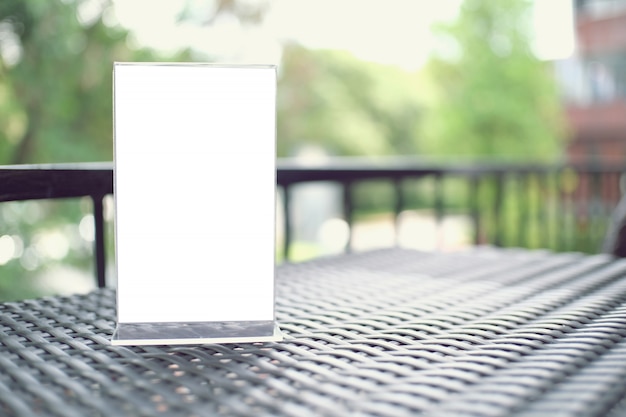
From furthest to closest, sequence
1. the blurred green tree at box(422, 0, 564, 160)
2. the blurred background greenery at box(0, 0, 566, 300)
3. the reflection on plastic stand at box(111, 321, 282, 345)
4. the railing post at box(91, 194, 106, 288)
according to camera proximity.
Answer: the blurred green tree at box(422, 0, 564, 160) → the blurred background greenery at box(0, 0, 566, 300) → the railing post at box(91, 194, 106, 288) → the reflection on plastic stand at box(111, 321, 282, 345)

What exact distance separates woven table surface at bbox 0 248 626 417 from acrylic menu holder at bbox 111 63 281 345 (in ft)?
0.12

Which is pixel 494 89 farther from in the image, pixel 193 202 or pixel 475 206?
pixel 193 202

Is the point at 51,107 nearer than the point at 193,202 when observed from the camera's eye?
No

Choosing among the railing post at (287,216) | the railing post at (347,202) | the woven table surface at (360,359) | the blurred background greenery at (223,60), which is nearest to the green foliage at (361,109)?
the blurred background greenery at (223,60)

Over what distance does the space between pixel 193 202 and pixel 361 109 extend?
17.4 meters

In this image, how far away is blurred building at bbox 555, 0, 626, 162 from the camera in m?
13.8

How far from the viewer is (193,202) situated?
2.17ft

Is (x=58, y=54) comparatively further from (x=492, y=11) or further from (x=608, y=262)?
(x=492, y=11)

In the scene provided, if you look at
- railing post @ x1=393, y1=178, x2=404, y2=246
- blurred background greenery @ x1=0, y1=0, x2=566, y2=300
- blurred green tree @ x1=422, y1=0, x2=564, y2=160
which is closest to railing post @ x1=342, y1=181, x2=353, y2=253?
railing post @ x1=393, y1=178, x2=404, y2=246

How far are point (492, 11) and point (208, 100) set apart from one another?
11.1 m

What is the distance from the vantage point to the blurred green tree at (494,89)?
10.9 m

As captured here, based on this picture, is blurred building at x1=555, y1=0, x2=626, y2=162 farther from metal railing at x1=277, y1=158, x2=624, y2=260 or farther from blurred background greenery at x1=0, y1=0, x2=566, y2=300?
metal railing at x1=277, y1=158, x2=624, y2=260

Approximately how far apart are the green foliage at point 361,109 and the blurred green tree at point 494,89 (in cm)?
415

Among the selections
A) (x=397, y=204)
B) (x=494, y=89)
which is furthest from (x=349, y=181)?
(x=494, y=89)
